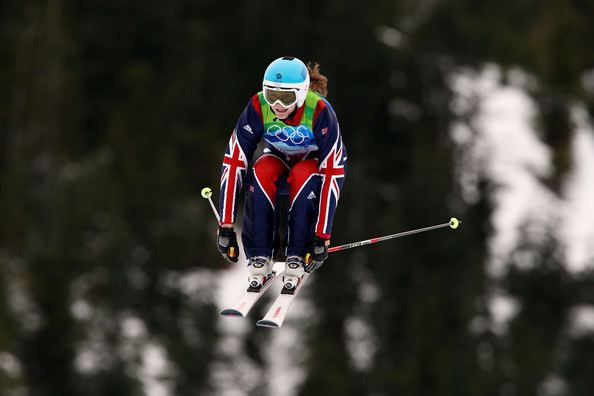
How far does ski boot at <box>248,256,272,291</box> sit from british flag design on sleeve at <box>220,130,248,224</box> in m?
0.60

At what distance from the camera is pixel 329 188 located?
48.4 ft

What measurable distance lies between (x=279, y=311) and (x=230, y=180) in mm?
1735

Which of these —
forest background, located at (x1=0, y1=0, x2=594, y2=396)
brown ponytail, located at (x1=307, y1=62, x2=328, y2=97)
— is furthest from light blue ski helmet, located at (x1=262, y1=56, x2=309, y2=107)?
forest background, located at (x1=0, y1=0, x2=594, y2=396)

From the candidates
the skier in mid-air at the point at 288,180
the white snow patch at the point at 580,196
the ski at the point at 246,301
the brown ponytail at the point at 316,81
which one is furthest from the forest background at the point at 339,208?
the brown ponytail at the point at 316,81

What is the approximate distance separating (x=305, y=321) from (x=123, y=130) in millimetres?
27688

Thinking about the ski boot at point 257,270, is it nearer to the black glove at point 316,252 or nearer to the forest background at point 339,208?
the black glove at point 316,252

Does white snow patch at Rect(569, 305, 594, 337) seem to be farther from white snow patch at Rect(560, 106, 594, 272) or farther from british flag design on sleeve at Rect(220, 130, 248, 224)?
british flag design on sleeve at Rect(220, 130, 248, 224)

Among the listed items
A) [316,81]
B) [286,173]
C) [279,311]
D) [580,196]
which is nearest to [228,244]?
[279,311]

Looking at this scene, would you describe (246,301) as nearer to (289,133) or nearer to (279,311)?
(279,311)

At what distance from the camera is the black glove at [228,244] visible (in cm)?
1473


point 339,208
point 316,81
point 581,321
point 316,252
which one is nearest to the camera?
point 316,252

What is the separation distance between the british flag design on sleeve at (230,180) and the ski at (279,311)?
45.3 inches

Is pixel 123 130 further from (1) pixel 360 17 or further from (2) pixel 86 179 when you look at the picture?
(1) pixel 360 17

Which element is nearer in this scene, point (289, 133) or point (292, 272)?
point (289, 133)
